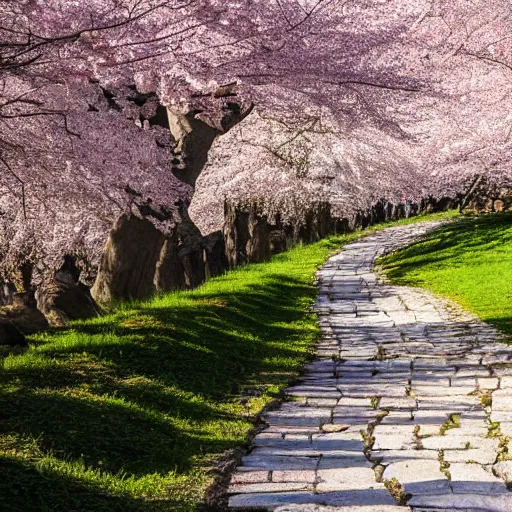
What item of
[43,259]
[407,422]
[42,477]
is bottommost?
[407,422]

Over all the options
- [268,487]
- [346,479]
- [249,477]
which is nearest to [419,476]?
[346,479]

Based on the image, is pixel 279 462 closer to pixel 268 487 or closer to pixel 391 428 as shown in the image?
pixel 268 487

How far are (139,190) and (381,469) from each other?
5.97m

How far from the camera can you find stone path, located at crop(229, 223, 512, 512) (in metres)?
5.14

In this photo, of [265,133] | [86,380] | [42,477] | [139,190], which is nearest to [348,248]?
[265,133]

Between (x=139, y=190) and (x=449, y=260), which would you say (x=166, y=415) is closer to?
(x=139, y=190)

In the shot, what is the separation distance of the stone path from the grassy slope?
0.40 meters

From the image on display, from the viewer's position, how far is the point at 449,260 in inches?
855

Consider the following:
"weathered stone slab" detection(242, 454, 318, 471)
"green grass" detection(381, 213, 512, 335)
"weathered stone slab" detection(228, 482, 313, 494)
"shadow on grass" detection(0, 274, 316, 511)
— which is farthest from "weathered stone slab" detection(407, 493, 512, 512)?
"green grass" detection(381, 213, 512, 335)

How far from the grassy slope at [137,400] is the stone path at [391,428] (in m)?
0.40

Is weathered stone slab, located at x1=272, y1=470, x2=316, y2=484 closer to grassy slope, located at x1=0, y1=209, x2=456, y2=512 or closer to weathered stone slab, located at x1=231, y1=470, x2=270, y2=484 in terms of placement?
weathered stone slab, located at x1=231, y1=470, x2=270, y2=484

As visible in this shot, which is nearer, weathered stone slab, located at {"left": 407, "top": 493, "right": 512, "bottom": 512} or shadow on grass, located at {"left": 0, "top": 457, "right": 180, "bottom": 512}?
shadow on grass, located at {"left": 0, "top": 457, "right": 180, "bottom": 512}

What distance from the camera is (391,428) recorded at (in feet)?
22.2

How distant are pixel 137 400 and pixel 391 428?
87.7 inches
